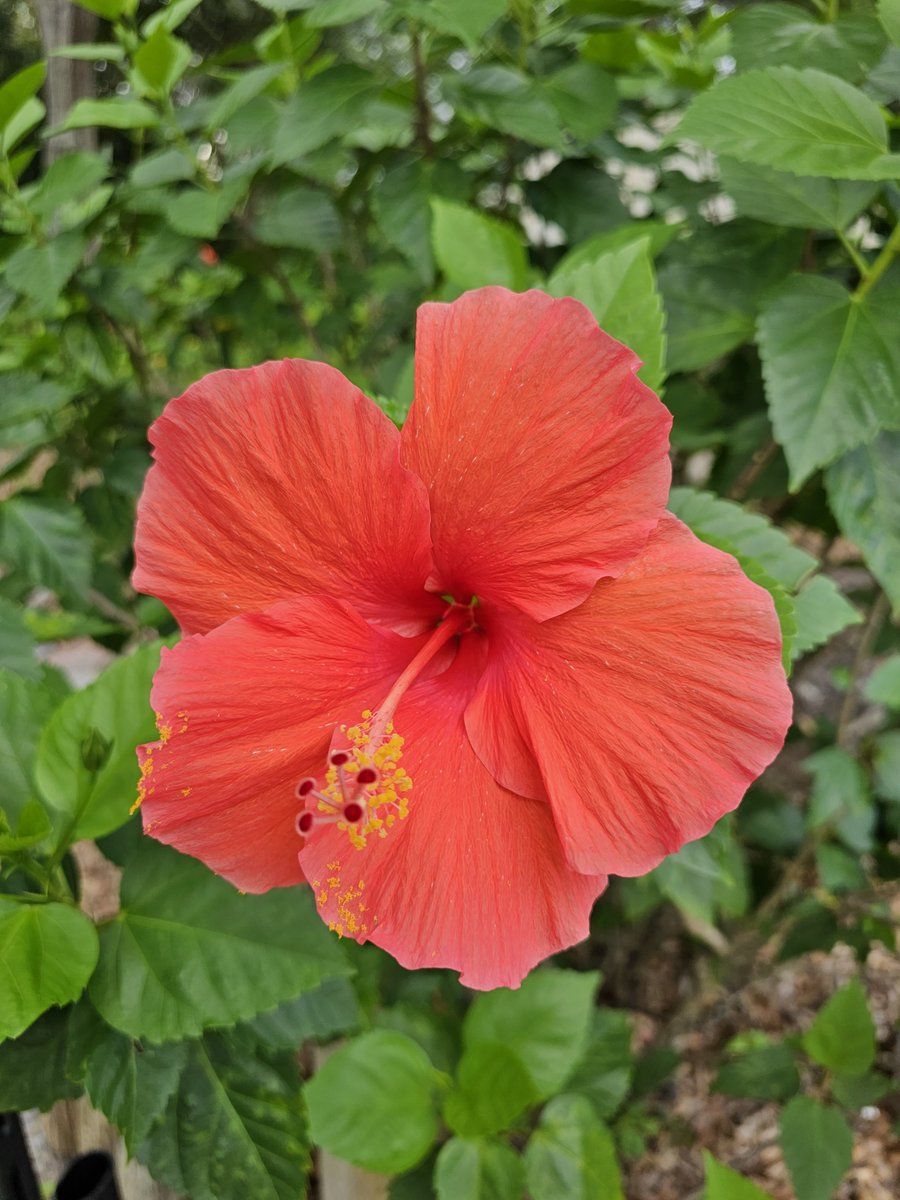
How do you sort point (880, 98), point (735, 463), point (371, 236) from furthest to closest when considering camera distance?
point (371, 236)
point (735, 463)
point (880, 98)

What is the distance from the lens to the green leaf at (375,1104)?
1154mm

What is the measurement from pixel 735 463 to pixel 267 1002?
0.99 m

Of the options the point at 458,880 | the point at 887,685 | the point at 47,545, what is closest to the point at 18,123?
the point at 47,545

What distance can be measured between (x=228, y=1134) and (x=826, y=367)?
1057mm

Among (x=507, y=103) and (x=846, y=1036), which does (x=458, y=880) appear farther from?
(x=846, y=1036)

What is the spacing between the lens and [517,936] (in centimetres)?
65

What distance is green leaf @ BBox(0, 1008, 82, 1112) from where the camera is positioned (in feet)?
2.81

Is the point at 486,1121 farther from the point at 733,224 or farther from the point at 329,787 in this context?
the point at 733,224

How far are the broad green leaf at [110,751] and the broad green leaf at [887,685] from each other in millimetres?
1186

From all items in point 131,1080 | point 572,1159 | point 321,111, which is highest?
point 321,111

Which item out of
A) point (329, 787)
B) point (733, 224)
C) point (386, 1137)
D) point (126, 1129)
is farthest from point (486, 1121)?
point (733, 224)

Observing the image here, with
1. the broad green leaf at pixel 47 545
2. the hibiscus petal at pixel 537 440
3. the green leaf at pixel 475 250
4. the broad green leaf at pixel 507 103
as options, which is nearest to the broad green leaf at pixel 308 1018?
the hibiscus petal at pixel 537 440

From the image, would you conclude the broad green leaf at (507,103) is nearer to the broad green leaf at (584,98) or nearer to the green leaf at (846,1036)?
the broad green leaf at (584,98)

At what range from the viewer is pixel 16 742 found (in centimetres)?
90
